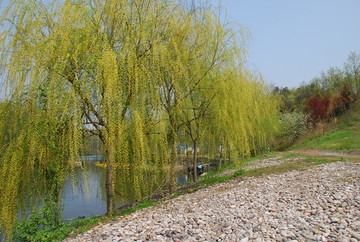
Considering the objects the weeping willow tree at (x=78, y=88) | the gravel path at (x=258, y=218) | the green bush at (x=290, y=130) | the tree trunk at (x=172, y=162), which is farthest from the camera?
the green bush at (x=290, y=130)

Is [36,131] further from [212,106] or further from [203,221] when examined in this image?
[212,106]

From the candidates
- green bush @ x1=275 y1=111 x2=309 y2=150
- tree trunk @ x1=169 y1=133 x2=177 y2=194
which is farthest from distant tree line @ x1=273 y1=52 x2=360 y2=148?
tree trunk @ x1=169 y1=133 x2=177 y2=194

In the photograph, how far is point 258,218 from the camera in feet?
12.4

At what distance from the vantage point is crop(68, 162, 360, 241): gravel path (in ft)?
10.5

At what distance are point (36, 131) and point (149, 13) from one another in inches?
123

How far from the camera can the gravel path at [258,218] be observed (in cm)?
320

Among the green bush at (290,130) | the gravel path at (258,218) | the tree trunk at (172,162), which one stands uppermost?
the green bush at (290,130)

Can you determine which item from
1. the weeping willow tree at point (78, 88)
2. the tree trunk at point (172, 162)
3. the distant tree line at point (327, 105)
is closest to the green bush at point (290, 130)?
the distant tree line at point (327, 105)

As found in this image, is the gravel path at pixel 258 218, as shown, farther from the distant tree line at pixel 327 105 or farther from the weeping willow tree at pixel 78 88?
the distant tree line at pixel 327 105

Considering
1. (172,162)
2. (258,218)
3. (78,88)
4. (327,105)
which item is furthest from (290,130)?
(78,88)

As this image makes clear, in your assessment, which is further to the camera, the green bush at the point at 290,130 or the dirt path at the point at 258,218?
the green bush at the point at 290,130

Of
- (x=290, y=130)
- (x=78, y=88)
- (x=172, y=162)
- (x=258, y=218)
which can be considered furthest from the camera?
(x=290, y=130)

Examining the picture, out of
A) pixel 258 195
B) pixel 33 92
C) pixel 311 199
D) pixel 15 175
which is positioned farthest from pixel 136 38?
pixel 311 199

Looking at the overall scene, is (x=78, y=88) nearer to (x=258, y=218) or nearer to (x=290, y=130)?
(x=258, y=218)
